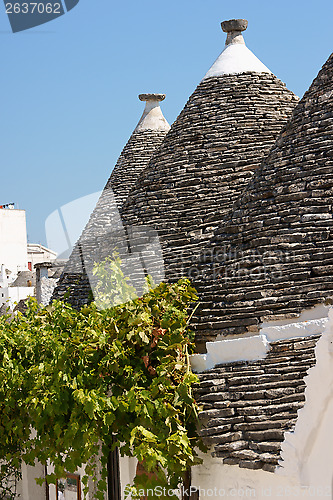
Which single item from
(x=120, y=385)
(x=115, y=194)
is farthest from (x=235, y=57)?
(x=120, y=385)

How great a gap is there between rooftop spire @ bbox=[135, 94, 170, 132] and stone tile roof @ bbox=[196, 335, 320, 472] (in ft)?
26.5

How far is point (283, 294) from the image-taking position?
8.21m

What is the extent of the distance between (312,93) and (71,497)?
19.8ft

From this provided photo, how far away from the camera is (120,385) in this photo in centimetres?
831

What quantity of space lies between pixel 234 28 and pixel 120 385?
6.87 metres

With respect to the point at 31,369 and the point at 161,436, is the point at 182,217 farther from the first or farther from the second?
the point at 161,436

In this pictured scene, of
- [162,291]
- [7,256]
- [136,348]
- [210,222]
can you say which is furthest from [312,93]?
[7,256]

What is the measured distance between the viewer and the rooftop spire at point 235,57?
12.5m

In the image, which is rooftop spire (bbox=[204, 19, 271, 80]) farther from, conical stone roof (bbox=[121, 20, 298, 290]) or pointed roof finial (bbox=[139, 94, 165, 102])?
pointed roof finial (bbox=[139, 94, 165, 102])

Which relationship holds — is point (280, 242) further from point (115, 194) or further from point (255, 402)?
point (115, 194)

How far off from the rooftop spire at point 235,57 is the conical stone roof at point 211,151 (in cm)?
2

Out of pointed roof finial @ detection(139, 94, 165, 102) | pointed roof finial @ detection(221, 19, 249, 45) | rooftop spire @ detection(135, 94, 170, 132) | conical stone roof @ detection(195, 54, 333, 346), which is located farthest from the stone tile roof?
pointed roof finial @ detection(139, 94, 165, 102)

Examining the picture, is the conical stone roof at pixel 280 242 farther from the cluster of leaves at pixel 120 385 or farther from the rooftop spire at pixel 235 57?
the rooftop spire at pixel 235 57

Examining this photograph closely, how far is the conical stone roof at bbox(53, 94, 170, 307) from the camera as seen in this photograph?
41.5ft
